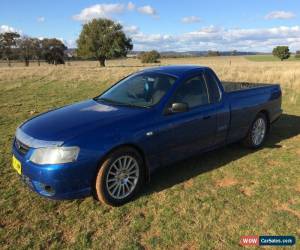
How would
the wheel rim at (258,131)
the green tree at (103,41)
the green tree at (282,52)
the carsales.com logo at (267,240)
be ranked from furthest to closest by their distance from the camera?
the green tree at (282,52)
the green tree at (103,41)
the wheel rim at (258,131)
the carsales.com logo at (267,240)

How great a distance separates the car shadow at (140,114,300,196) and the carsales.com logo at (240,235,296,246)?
1498 millimetres

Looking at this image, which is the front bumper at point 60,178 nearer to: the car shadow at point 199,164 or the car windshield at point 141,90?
the car shadow at point 199,164

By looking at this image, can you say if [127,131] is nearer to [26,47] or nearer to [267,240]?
[267,240]

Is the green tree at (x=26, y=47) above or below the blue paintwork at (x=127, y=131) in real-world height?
above

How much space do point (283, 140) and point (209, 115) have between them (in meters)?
2.85

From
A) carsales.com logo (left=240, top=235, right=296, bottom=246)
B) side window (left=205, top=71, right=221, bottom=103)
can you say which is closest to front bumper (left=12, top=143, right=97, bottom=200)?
carsales.com logo (left=240, top=235, right=296, bottom=246)

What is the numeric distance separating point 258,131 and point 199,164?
1660mm

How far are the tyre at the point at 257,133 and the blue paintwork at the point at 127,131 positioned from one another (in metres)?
0.36

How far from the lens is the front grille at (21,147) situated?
397 centimetres

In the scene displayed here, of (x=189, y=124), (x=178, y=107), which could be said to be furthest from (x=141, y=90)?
(x=189, y=124)

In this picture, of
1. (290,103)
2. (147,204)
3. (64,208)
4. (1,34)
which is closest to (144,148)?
(147,204)

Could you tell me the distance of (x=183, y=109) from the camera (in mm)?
4578

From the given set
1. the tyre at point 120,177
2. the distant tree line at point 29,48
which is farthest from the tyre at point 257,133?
the distant tree line at point 29,48

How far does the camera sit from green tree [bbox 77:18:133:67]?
174ft
